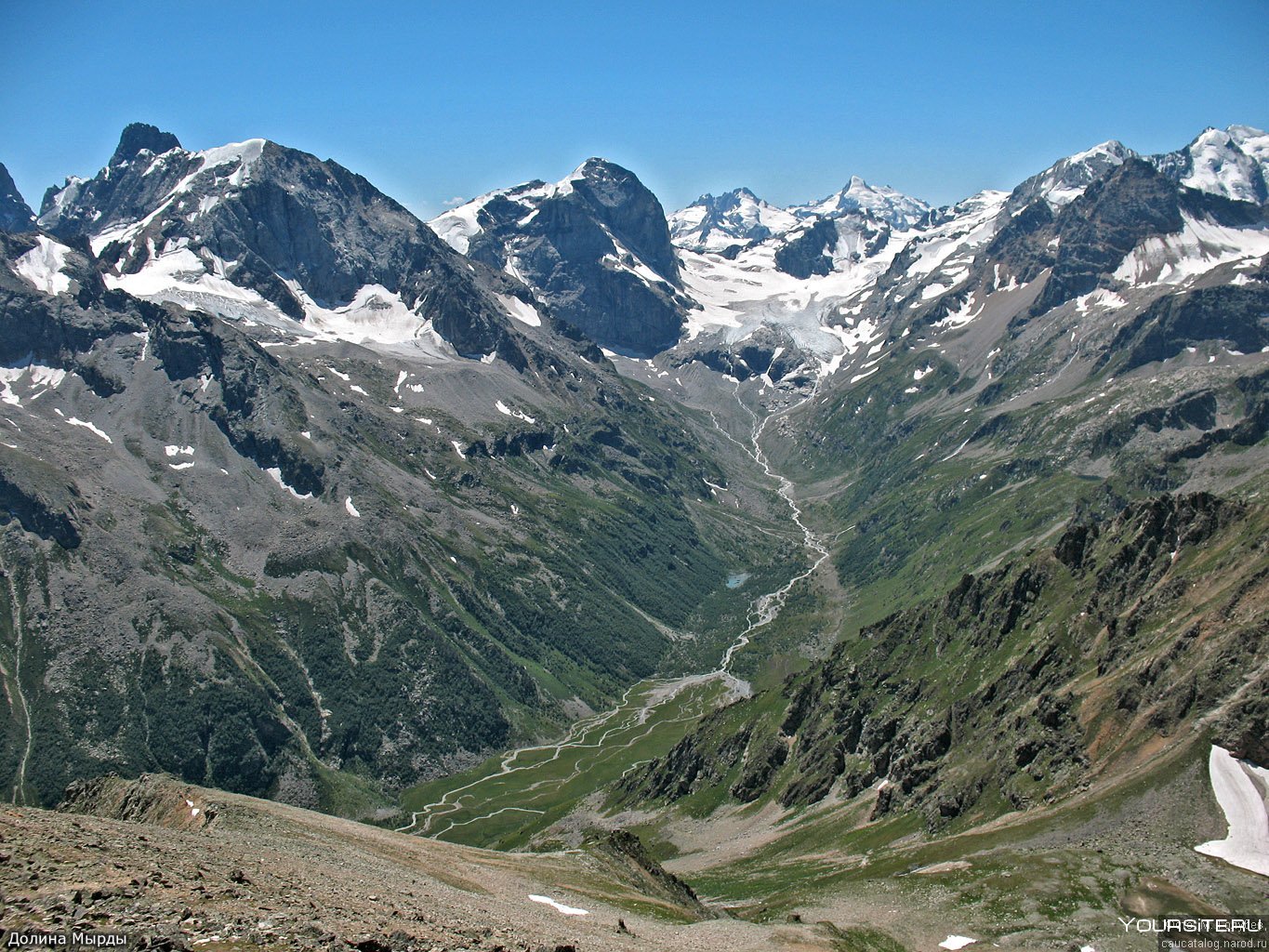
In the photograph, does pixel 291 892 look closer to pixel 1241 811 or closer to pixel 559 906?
pixel 559 906

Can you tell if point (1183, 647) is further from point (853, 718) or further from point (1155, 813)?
point (853, 718)

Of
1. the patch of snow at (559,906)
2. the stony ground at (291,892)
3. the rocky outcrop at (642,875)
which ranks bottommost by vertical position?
the rocky outcrop at (642,875)

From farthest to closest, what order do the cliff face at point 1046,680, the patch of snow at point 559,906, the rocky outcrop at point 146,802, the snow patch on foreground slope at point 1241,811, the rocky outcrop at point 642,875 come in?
the cliff face at point 1046,680
the rocky outcrop at point 642,875
the snow patch on foreground slope at point 1241,811
the rocky outcrop at point 146,802
the patch of snow at point 559,906

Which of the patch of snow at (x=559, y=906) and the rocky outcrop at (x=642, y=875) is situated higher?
the patch of snow at (x=559, y=906)

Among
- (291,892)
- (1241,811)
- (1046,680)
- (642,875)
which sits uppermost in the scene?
(1046,680)

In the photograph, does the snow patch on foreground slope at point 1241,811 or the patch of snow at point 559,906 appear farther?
the snow patch on foreground slope at point 1241,811

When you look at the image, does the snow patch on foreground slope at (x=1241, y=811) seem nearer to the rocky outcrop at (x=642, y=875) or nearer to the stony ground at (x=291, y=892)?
the stony ground at (x=291, y=892)

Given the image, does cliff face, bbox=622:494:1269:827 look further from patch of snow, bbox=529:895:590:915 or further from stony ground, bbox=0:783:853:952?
patch of snow, bbox=529:895:590:915

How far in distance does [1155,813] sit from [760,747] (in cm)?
10076

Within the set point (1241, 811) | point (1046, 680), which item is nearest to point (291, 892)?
point (1241, 811)

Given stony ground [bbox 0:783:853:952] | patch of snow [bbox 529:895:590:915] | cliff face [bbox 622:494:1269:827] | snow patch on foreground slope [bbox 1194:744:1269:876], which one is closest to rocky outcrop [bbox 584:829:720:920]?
stony ground [bbox 0:783:853:952]

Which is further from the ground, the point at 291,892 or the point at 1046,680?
the point at 1046,680

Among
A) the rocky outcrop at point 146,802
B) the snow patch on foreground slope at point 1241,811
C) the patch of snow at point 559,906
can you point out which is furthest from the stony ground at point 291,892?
the snow patch on foreground slope at point 1241,811

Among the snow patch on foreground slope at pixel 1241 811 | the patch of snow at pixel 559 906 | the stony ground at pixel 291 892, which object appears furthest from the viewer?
the snow patch on foreground slope at pixel 1241 811
